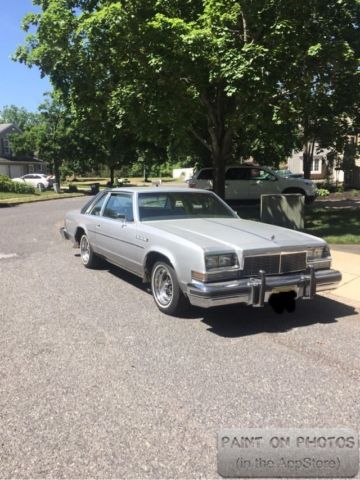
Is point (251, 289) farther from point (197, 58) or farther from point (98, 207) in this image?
point (197, 58)

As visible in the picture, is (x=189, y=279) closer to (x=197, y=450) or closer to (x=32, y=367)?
(x=32, y=367)

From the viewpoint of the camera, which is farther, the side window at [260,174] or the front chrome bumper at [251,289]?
the side window at [260,174]

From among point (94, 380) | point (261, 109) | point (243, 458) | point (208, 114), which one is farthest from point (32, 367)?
point (208, 114)

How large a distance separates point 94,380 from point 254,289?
197 cm

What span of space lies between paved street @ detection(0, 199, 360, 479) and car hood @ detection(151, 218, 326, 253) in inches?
36.0

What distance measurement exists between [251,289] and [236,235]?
87cm

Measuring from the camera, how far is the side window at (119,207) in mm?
6993

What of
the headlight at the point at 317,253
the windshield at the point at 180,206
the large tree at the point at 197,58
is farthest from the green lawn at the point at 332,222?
the headlight at the point at 317,253

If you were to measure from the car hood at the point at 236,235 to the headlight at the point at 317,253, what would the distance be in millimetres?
60

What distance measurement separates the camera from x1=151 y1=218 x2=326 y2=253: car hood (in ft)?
17.5

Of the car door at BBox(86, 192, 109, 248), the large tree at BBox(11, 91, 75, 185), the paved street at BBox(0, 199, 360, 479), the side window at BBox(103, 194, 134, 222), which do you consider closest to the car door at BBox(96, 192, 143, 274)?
the side window at BBox(103, 194, 134, 222)

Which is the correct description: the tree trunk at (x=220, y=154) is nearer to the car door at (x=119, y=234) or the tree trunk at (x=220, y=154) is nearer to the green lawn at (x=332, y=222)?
the green lawn at (x=332, y=222)

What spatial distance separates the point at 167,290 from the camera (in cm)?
586

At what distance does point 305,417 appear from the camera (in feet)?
11.3
